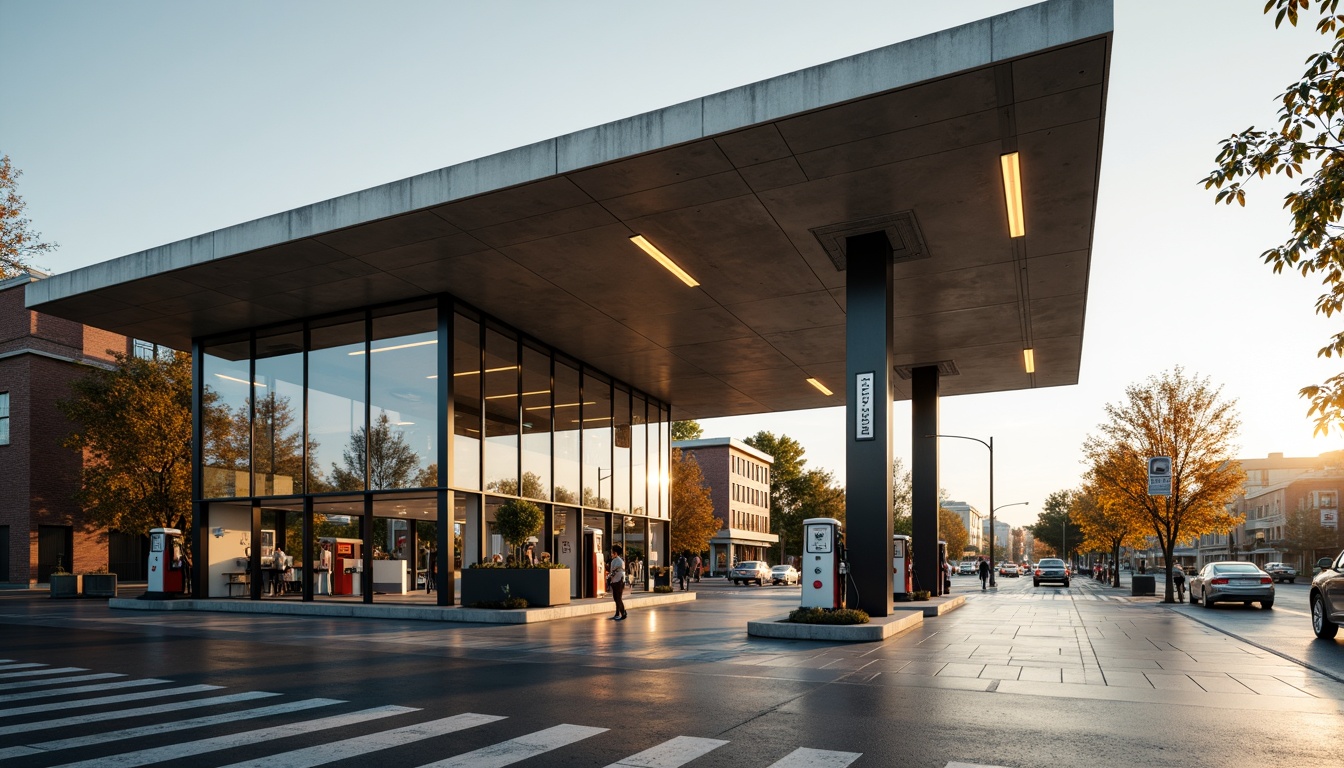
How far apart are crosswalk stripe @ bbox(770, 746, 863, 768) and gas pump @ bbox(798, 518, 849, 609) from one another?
33.4 ft

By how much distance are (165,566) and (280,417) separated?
5582 mm

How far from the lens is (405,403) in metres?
23.7

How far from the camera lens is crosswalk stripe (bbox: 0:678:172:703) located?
966cm

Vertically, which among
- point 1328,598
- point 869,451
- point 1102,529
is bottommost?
point 1102,529

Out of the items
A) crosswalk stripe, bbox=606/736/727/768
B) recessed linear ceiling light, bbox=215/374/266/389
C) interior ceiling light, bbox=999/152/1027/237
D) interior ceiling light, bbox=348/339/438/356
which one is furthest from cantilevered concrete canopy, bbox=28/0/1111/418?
crosswalk stripe, bbox=606/736/727/768

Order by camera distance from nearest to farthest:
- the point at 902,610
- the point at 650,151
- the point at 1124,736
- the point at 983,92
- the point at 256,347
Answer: the point at 1124,736, the point at 983,92, the point at 650,151, the point at 902,610, the point at 256,347

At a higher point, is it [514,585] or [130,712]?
[130,712]

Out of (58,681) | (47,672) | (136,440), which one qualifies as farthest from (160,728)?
(136,440)

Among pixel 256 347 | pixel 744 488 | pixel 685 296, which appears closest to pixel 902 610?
pixel 685 296

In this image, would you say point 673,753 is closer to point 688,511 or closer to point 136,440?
point 136,440

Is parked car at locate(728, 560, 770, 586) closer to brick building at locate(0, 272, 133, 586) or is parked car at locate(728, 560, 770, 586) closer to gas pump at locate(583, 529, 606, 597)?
gas pump at locate(583, 529, 606, 597)

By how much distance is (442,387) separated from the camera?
22.9 metres

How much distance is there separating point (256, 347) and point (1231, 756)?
2503 cm

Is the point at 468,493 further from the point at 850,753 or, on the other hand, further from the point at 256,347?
the point at 850,753
